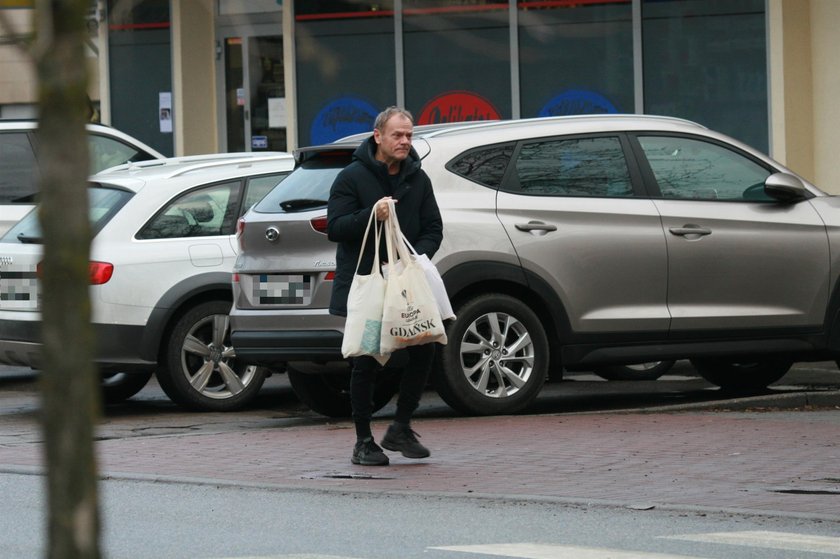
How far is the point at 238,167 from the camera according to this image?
11.5 metres

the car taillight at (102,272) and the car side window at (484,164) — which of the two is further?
the car taillight at (102,272)

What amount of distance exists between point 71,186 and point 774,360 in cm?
935

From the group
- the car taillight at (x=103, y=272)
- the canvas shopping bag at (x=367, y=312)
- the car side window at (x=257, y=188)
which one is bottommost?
the canvas shopping bag at (x=367, y=312)

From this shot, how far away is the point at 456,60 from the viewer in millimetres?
18750

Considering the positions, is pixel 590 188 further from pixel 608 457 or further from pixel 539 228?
pixel 608 457

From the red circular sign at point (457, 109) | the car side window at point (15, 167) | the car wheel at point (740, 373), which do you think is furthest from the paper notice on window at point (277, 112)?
the car wheel at point (740, 373)

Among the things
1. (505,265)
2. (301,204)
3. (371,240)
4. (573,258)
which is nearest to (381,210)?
(371,240)

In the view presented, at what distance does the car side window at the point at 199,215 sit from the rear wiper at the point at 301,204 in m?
1.47

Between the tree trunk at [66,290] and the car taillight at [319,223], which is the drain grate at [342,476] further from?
the tree trunk at [66,290]

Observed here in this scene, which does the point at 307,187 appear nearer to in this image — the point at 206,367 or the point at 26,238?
the point at 206,367

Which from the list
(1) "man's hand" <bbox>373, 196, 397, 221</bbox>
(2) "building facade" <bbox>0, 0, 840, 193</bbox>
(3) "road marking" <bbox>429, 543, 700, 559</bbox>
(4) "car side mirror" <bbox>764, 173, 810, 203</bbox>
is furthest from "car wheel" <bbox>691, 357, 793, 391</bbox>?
(3) "road marking" <bbox>429, 543, 700, 559</bbox>

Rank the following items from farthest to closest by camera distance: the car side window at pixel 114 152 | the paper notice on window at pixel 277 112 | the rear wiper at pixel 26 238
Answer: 1. the paper notice on window at pixel 277 112
2. the car side window at pixel 114 152
3. the rear wiper at pixel 26 238

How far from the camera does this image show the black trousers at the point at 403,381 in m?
8.01

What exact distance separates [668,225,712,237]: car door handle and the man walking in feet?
8.03
